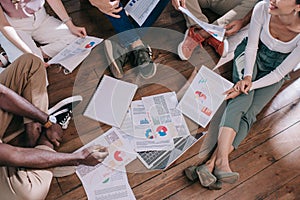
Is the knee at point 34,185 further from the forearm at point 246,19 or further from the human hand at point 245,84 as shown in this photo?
the forearm at point 246,19

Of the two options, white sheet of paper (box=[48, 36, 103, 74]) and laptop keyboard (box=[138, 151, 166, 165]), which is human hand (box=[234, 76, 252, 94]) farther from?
white sheet of paper (box=[48, 36, 103, 74])

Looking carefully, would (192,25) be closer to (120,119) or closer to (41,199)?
(120,119)

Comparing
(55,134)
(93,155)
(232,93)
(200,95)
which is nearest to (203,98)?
(200,95)

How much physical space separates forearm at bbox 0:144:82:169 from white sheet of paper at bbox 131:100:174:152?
0.27 m

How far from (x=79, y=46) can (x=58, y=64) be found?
0.43ft

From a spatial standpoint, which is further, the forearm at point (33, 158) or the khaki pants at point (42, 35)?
the khaki pants at point (42, 35)

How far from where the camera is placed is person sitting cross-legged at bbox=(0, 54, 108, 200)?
1.10m

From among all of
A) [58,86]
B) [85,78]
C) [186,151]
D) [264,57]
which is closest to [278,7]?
[264,57]

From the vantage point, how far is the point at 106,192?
1308mm

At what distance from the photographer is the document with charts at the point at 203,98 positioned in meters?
1.54

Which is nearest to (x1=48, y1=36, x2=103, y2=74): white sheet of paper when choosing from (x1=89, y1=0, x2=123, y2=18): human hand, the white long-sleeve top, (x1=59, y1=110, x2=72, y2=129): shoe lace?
(x1=89, y1=0, x2=123, y2=18): human hand

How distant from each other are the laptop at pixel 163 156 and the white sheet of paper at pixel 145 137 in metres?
0.02

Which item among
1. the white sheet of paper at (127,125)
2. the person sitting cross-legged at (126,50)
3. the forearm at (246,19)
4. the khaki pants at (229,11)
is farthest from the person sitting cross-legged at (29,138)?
the forearm at (246,19)

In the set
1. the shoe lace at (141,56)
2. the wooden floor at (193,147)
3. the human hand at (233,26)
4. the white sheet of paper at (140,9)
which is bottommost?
the wooden floor at (193,147)
